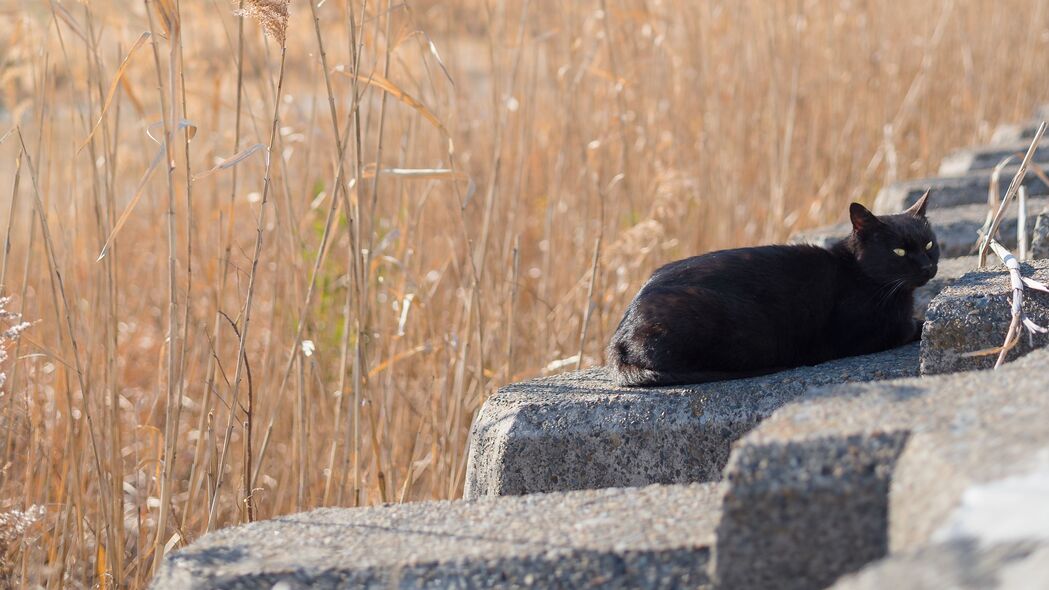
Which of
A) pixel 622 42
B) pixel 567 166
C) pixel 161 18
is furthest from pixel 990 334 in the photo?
pixel 567 166

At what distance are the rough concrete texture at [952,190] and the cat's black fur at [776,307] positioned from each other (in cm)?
64

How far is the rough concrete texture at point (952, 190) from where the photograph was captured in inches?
94.3

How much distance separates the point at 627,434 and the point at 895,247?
69cm

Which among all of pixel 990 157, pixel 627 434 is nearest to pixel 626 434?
pixel 627 434

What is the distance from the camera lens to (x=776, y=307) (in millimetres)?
1635

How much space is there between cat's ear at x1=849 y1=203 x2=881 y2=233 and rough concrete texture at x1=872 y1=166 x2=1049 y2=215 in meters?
0.67

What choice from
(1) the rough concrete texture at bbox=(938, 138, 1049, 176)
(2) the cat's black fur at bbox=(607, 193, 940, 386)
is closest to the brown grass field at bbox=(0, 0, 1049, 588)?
(1) the rough concrete texture at bbox=(938, 138, 1049, 176)

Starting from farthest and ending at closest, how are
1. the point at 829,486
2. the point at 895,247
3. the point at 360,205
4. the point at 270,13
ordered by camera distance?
the point at 895,247 < the point at 360,205 < the point at 270,13 < the point at 829,486

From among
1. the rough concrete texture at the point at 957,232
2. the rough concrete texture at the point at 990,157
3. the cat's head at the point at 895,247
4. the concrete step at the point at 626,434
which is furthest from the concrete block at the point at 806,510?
the rough concrete texture at the point at 990,157

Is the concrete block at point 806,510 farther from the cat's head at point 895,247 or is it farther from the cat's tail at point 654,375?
the cat's head at point 895,247

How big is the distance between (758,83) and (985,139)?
1.27 meters

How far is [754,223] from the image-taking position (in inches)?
116

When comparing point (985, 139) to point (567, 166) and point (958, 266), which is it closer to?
point (567, 166)

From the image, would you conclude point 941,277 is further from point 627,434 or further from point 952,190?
point 627,434
